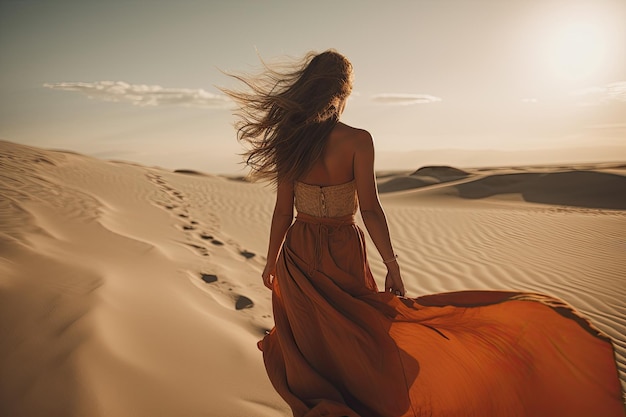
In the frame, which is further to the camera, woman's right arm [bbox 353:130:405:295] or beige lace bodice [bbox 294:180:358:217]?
beige lace bodice [bbox 294:180:358:217]

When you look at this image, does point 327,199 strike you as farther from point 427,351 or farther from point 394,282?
point 427,351

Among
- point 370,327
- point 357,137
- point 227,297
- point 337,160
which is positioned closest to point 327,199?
point 337,160

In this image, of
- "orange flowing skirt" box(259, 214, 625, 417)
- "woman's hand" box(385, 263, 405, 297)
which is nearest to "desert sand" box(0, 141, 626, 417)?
"orange flowing skirt" box(259, 214, 625, 417)

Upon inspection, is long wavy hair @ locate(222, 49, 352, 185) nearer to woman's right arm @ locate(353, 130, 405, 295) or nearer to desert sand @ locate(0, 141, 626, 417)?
woman's right arm @ locate(353, 130, 405, 295)

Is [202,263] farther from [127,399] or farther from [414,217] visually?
[414,217]

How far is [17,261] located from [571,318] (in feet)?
12.0

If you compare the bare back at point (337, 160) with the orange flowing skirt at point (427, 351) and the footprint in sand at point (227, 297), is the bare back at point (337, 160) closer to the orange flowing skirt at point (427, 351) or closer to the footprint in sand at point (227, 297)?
the orange flowing skirt at point (427, 351)

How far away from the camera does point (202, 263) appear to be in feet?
16.1

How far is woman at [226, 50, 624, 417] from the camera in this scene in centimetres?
167

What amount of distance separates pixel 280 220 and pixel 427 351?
984 mm

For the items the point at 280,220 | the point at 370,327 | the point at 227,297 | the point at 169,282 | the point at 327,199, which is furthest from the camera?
the point at 227,297

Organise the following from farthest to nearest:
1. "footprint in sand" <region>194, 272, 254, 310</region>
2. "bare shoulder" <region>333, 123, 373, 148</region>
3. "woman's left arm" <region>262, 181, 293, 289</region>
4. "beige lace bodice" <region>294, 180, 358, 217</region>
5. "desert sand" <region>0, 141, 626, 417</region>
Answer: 1. "footprint in sand" <region>194, 272, 254, 310</region>
2. "desert sand" <region>0, 141, 626, 417</region>
3. "woman's left arm" <region>262, 181, 293, 289</region>
4. "beige lace bodice" <region>294, 180, 358, 217</region>
5. "bare shoulder" <region>333, 123, 373, 148</region>

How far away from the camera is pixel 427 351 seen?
183cm

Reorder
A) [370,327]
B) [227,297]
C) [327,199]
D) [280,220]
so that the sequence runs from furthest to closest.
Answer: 1. [227,297]
2. [280,220]
3. [327,199]
4. [370,327]
